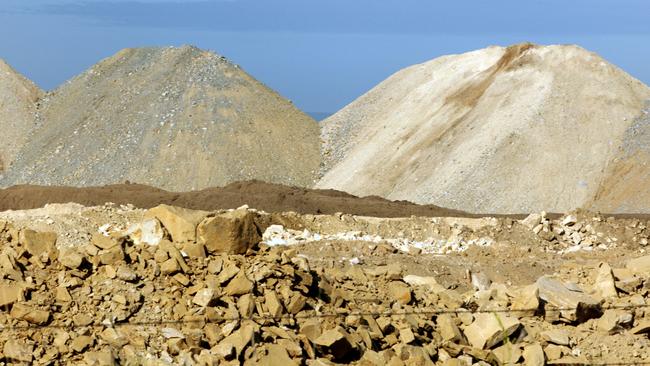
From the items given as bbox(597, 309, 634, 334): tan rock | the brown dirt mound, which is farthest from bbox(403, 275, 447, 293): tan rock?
the brown dirt mound

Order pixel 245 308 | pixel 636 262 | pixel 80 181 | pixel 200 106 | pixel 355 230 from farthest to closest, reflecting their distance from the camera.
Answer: pixel 200 106 → pixel 80 181 → pixel 355 230 → pixel 636 262 → pixel 245 308

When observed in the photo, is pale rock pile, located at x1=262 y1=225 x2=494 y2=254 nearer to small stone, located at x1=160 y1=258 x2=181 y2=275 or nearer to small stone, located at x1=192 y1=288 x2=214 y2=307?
small stone, located at x1=160 y1=258 x2=181 y2=275

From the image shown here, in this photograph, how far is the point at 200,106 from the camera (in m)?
48.3

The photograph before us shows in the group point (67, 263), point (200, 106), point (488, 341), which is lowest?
point (488, 341)

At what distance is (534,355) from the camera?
14680 mm

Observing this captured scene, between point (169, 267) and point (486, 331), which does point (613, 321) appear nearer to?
→ point (486, 331)

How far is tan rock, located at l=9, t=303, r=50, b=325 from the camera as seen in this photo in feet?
41.5

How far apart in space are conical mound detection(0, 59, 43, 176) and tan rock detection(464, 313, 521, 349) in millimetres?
36695

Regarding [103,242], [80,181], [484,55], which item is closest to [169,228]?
[103,242]

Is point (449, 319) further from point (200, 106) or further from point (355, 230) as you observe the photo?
point (200, 106)

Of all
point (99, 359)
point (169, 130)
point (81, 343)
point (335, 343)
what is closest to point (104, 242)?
point (81, 343)

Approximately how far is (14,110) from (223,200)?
899 inches

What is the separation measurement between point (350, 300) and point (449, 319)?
1.36 metres

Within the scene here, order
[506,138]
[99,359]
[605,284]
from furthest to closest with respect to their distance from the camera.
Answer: [506,138] → [605,284] → [99,359]
